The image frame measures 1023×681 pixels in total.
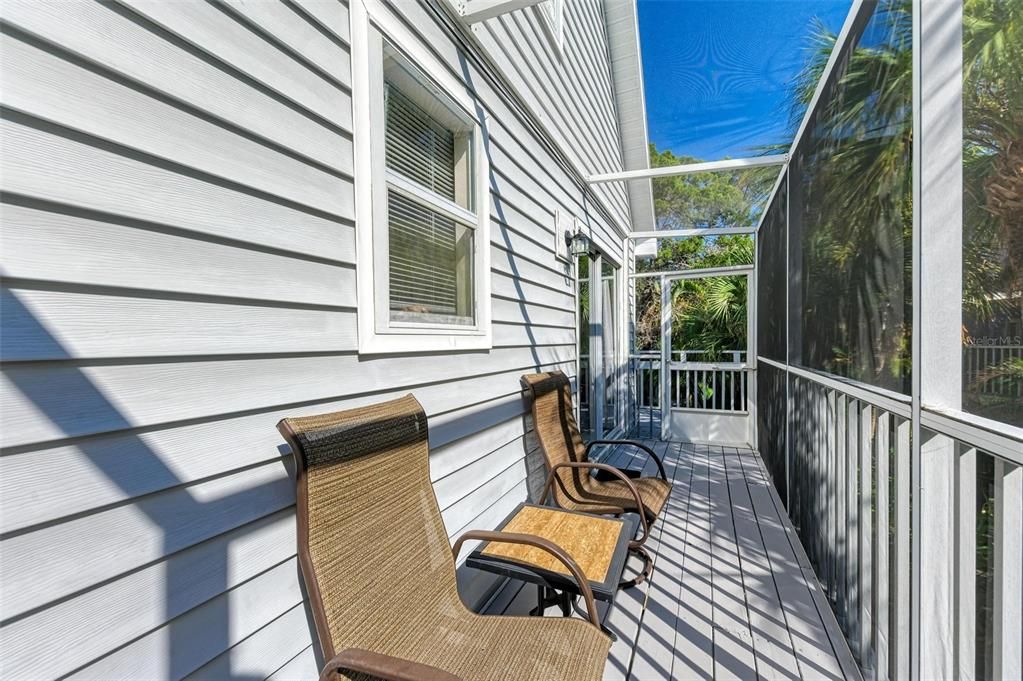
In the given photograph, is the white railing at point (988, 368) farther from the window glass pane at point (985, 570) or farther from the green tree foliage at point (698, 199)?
the green tree foliage at point (698, 199)

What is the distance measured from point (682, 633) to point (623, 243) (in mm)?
5631

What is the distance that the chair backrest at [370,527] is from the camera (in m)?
1.27

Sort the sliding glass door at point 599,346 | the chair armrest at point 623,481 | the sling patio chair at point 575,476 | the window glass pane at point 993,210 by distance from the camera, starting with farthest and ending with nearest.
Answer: the sliding glass door at point 599,346 < the sling patio chair at point 575,476 < the chair armrest at point 623,481 < the window glass pane at point 993,210

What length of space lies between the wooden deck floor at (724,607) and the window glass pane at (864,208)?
125 centimetres

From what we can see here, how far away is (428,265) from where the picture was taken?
6.77 feet

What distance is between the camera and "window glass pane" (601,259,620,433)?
5.88 m

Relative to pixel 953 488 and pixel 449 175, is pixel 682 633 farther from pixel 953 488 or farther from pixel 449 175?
pixel 449 175

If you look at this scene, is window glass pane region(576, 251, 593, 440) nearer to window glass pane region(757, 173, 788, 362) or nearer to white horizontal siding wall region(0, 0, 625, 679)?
window glass pane region(757, 173, 788, 362)

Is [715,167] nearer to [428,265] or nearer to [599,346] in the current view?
[599,346]

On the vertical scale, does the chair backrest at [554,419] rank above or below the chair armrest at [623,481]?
above

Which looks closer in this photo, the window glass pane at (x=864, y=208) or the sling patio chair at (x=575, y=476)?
the window glass pane at (x=864, y=208)

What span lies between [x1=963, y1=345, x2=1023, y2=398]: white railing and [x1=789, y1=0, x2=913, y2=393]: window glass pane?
24 cm

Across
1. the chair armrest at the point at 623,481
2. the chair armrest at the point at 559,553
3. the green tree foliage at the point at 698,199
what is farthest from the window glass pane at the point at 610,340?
the green tree foliage at the point at 698,199

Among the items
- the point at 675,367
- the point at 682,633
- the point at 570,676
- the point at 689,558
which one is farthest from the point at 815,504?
the point at 675,367
